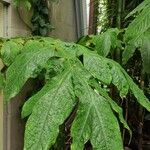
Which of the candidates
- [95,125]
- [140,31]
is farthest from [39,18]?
[95,125]

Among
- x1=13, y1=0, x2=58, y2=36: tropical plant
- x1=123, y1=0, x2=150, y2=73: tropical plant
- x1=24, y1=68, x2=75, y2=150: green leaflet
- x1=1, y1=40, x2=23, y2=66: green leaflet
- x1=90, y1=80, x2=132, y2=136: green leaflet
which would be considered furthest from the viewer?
x1=13, y1=0, x2=58, y2=36: tropical plant

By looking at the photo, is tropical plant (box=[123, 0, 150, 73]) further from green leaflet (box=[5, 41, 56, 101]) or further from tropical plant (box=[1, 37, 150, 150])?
green leaflet (box=[5, 41, 56, 101])

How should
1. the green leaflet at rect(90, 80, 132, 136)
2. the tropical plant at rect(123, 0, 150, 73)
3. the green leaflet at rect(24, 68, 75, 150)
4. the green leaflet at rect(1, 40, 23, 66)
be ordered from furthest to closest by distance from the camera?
the green leaflet at rect(1, 40, 23, 66)
the tropical plant at rect(123, 0, 150, 73)
the green leaflet at rect(90, 80, 132, 136)
the green leaflet at rect(24, 68, 75, 150)

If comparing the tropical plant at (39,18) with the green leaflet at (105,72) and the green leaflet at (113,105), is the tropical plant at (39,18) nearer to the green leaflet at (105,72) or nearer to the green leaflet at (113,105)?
the green leaflet at (105,72)

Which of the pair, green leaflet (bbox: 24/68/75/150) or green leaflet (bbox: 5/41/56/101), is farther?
green leaflet (bbox: 5/41/56/101)

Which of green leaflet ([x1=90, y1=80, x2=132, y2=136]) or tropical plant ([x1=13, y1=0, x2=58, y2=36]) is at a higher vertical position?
tropical plant ([x1=13, y1=0, x2=58, y2=36])

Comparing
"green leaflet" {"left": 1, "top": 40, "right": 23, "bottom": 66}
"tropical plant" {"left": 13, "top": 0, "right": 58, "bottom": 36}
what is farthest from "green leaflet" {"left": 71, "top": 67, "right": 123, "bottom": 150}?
"tropical plant" {"left": 13, "top": 0, "right": 58, "bottom": 36}

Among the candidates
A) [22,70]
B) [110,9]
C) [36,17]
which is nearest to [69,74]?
[22,70]
